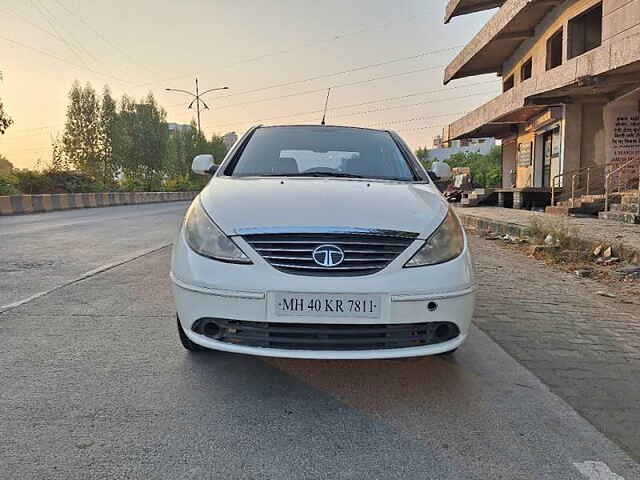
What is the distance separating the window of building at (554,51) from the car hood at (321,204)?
20.3 meters

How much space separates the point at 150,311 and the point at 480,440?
9.96 feet

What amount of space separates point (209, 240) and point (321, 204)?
64cm

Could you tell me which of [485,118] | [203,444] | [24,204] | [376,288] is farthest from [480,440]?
[485,118]

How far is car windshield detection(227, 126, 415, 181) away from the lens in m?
3.83

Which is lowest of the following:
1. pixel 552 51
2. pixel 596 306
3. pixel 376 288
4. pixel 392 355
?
pixel 596 306

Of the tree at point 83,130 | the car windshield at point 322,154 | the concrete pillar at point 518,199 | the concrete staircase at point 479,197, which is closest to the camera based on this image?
the car windshield at point 322,154

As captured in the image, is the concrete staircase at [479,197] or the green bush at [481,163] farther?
the green bush at [481,163]

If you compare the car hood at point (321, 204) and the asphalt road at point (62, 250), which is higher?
the car hood at point (321, 204)

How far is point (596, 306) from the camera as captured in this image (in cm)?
505

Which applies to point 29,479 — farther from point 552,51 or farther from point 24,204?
point 552,51

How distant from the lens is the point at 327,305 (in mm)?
2551

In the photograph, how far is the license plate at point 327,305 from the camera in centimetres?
255

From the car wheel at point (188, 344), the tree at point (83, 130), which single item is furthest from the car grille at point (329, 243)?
the tree at point (83, 130)

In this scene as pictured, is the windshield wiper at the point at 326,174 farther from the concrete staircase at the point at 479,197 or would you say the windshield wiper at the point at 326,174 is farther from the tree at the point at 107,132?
the tree at the point at 107,132
